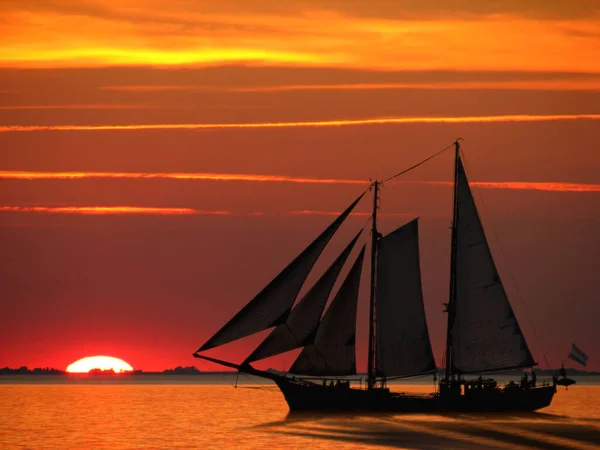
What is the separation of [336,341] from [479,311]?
10.7 meters

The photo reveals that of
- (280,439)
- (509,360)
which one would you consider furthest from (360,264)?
(280,439)

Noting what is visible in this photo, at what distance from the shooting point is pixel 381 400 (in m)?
119

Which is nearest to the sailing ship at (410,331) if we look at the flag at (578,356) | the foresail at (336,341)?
the foresail at (336,341)

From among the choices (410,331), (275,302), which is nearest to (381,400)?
(410,331)

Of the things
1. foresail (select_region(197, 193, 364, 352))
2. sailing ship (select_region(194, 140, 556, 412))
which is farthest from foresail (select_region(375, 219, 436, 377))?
foresail (select_region(197, 193, 364, 352))

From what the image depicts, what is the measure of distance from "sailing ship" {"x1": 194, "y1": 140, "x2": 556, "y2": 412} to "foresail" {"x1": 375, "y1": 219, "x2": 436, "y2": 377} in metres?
0.07

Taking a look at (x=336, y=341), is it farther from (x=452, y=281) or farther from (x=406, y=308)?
(x=452, y=281)

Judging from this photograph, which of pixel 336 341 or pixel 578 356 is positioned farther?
pixel 578 356

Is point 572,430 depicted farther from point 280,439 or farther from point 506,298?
point 280,439

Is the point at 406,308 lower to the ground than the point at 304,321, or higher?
higher

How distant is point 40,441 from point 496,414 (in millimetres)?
37718

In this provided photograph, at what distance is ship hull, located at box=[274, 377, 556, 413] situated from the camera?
118m

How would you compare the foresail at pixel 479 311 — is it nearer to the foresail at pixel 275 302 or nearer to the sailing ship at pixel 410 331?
the sailing ship at pixel 410 331

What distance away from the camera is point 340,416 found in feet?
384
